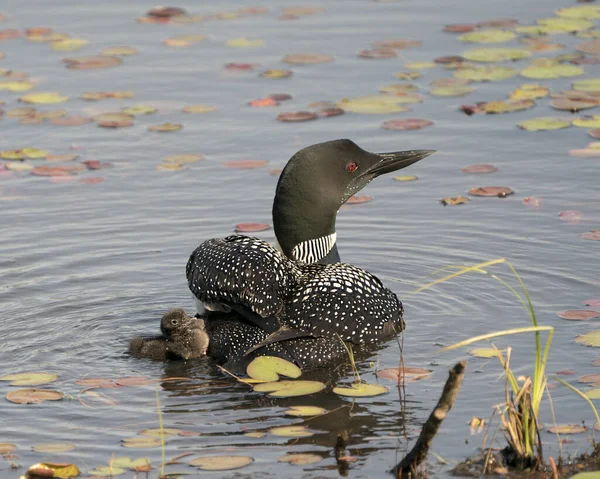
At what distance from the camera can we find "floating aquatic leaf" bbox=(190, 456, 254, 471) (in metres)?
4.79

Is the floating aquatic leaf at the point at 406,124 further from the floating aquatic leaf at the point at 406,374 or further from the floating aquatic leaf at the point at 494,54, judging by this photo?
the floating aquatic leaf at the point at 406,374

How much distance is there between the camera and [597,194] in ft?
26.7

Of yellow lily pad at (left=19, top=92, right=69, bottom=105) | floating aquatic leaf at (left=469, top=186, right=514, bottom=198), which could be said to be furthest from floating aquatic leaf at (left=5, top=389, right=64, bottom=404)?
yellow lily pad at (left=19, top=92, right=69, bottom=105)

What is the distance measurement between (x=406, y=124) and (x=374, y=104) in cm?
50

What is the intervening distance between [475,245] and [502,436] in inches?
106

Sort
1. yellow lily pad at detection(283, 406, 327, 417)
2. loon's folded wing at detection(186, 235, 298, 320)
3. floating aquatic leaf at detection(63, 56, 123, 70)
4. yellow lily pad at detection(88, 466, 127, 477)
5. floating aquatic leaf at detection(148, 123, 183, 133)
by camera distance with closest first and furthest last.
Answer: yellow lily pad at detection(88, 466, 127, 477), yellow lily pad at detection(283, 406, 327, 417), loon's folded wing at detection(186, 235, 298, 320), floating aquatic leaf at detection(148, 123, 183, 133), floating aquatic leaf at detection(63, 56, 123, 70)

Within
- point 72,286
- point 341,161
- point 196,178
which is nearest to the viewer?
point 341,161

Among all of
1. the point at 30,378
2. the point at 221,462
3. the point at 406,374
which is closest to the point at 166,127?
the point at 30,378

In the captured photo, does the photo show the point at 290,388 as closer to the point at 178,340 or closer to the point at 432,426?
the point at 178,340

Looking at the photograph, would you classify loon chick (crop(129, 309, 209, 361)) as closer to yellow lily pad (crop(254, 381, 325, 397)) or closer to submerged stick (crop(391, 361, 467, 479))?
yellow lily pad (crop(254, 381, 325, 397))

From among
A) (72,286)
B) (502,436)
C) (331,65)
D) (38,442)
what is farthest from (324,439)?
(331,65)

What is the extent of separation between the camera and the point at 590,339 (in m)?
6.04

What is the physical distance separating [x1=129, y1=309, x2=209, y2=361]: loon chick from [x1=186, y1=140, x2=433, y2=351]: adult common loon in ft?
0.45

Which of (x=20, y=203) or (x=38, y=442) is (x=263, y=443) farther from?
(x=20, y=203)
